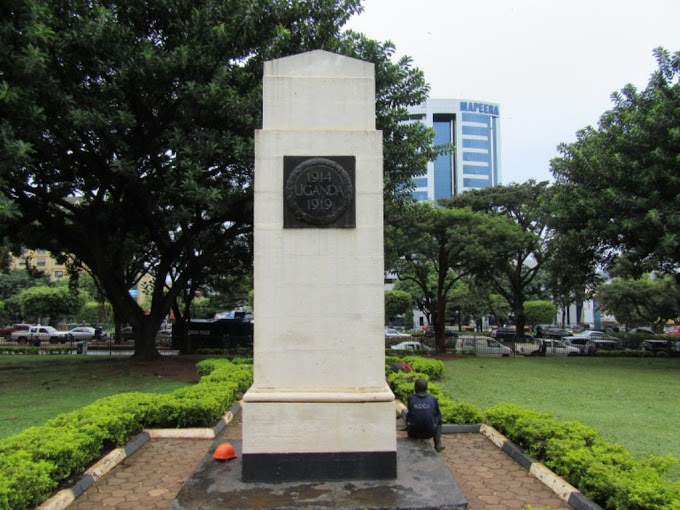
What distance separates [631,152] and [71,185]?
1753 cm

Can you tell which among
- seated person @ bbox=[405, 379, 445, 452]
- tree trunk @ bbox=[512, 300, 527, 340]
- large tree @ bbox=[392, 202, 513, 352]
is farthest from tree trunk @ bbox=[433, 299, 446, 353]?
seated person @ bbox=[405, 379, 445, 452]

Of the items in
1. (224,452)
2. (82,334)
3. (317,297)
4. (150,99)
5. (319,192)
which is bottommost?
(82,334)

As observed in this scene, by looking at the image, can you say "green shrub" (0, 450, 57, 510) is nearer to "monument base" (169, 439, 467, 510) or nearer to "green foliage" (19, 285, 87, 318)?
"monument base" (169, 439, 467, 510)

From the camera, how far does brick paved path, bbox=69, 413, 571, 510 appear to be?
17.0ft

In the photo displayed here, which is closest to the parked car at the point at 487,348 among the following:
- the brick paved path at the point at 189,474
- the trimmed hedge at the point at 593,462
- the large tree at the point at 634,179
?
the large tree at the point at 634,179

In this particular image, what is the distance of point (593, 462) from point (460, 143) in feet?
308

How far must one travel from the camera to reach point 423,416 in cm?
642

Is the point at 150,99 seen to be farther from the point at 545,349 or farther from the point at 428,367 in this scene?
the point at 545,349

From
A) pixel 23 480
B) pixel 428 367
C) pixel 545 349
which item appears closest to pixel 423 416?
pixel 23 480

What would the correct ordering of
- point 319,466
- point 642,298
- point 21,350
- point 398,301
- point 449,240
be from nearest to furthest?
point 319,466
point 449,240
point 21,350
point 642,298
point 398,301

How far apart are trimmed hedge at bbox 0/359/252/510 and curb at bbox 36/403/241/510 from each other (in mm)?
99

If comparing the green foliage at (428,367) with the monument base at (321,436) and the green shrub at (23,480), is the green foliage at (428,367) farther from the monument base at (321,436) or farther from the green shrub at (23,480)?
the green shrub at (23,480)

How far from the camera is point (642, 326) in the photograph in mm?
58125

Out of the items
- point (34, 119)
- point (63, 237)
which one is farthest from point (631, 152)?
point (63, 237)
